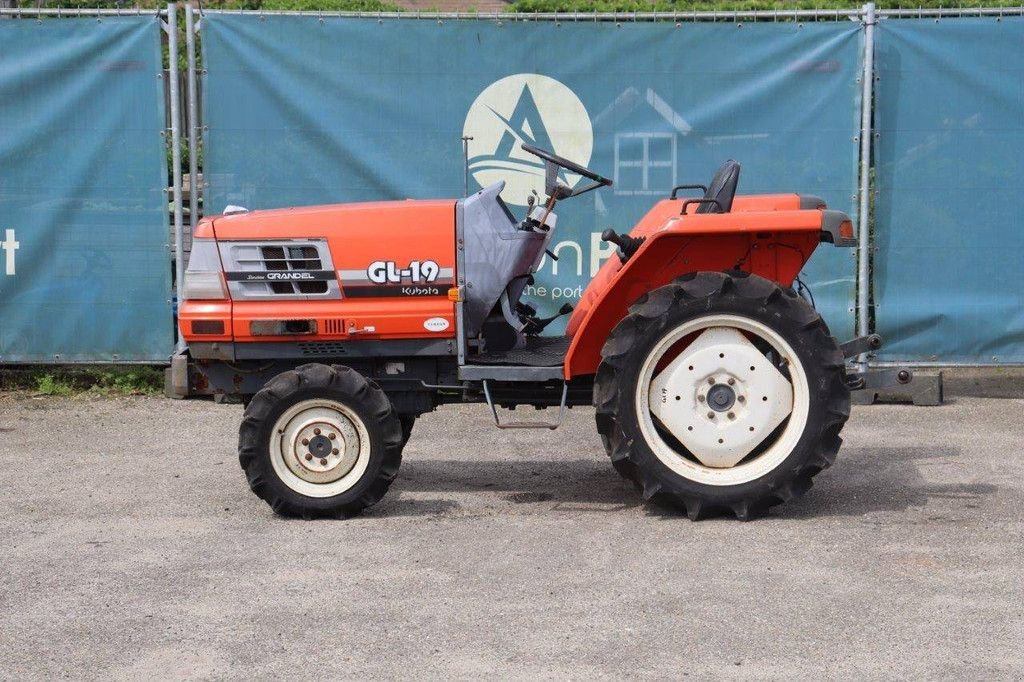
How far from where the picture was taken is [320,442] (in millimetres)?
6391

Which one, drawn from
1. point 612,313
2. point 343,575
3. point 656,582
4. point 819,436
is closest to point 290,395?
point 343,575

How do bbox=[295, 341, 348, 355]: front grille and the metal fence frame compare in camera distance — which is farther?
the metal fence frame

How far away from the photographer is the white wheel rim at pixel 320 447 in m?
6.39

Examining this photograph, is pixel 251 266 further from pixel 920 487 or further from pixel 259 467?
pixel 920 487

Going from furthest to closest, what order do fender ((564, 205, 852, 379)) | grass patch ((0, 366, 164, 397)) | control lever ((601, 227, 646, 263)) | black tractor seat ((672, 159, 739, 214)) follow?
grass patch ((0, 366, 164, 397)) < black tractor seat ((672, 159, 739, 214)) < control lever ((601, 227, 646, 263)) < fender ((564, 205, 852, 379))

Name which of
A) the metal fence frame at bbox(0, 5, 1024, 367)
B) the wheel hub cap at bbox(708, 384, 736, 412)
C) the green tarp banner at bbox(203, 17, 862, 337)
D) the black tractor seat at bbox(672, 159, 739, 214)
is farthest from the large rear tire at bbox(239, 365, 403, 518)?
the green tarp banner at bbox(203, 17, 862, 337)

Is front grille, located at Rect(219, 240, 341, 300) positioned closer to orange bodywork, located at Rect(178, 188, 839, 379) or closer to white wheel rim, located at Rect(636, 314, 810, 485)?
orange bodywork, located at Rect(178, 188, 839, 379)

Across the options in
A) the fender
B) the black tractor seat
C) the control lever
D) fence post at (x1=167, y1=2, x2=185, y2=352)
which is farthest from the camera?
fence post at (x1=167, y1=2, x2=185, y2=352)

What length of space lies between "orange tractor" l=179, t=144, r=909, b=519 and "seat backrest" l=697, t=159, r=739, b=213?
0.01 meters

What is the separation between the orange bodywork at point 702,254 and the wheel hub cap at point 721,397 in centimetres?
36

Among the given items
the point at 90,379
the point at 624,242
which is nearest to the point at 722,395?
the point at 624,242

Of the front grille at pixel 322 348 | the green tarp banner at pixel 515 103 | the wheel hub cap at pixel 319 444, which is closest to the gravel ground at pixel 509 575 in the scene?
the wheel hub cap at pixel 319 444

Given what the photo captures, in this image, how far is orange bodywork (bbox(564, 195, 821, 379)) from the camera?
620 centimetres

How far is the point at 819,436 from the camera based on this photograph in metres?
6.26
